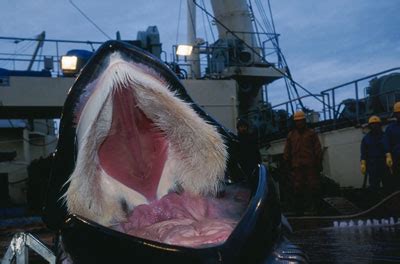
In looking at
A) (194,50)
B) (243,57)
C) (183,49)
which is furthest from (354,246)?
(194,50)

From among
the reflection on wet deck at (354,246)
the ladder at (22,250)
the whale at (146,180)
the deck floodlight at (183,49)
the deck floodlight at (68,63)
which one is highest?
the deck floodlight at (183,49)

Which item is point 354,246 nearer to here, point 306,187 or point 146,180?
point 146,180

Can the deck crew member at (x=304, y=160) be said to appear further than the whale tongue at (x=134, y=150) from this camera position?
Yes

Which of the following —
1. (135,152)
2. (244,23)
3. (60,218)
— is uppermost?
(244,23)

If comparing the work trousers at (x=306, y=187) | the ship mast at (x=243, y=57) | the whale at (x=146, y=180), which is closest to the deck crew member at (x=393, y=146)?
the work trousers at (x=306, y=187)

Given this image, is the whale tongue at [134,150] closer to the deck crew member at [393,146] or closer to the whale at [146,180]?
the whale at [146,180]

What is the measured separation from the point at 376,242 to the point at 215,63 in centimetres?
1538

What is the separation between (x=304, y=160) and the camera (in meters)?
8.92

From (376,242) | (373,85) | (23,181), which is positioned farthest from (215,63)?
(376,242)

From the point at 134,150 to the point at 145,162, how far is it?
66 millimetres

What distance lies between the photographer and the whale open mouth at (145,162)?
1789 millimetres

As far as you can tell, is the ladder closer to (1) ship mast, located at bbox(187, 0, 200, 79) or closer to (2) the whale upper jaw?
(2) the whale upper jaw

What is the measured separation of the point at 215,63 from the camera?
19422 millimetres

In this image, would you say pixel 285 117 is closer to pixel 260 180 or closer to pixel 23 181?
pixel 23 181
